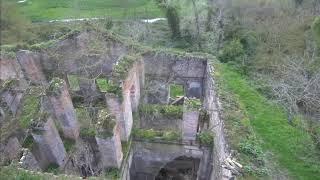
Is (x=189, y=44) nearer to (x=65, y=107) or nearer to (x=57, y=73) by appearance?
(x=57, y=73)

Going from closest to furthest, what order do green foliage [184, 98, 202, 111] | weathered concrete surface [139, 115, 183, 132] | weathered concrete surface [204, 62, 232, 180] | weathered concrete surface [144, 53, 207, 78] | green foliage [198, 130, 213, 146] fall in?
1. weathered concrete surface [204, 62, 232, 180]
2. green foliage [184, 98, 202, 111]
3. green foliage [198, 130, 213, 146]
4. weathered concrete surface [139, 115, 183, 132]
5. weathered concrete surface [144, 53, 207, 78]

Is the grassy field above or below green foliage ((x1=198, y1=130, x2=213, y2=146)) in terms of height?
above

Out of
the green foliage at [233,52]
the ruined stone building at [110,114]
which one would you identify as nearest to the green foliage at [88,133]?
the ruined stone building at [110,114]

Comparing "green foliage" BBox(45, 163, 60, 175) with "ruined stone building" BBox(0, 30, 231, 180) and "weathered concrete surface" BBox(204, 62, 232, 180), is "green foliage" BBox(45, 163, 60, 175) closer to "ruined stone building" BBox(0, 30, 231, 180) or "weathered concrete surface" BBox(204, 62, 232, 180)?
"ruined stone building" BBox(0, 30, 231, 180)

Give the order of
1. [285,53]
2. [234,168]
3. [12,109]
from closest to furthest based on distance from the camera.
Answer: [234,168] < [12,109] < [285,53]

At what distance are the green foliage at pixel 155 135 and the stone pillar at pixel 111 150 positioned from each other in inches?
48.0

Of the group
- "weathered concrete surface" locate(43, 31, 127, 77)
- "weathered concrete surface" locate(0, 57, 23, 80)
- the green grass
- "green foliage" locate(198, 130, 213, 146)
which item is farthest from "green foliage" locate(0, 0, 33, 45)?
"green foliage" locate(198, 130, 213, 146)

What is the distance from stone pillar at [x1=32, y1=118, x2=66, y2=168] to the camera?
10517mm

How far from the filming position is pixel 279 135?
17.8 m

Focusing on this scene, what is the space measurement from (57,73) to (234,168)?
933 centimetres

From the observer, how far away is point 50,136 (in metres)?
10.7

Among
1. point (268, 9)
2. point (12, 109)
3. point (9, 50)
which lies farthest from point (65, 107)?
point (268, 9)

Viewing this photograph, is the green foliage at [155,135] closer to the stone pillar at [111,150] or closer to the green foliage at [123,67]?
the stone pillar at [111,150]

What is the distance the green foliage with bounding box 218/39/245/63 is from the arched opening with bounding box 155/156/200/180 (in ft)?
42.9
